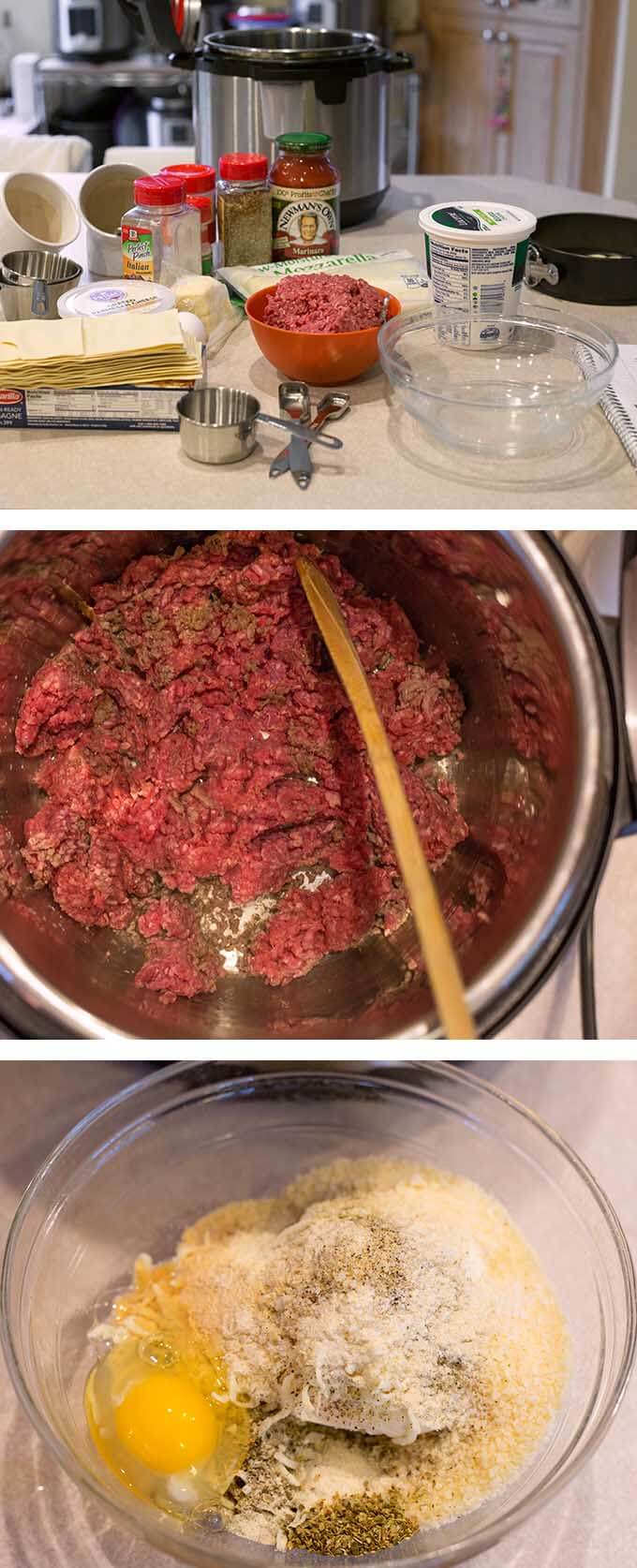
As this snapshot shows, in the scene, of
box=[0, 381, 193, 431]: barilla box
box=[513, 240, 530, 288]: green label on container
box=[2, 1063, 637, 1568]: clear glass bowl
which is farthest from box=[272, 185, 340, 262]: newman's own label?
box=[2, 1063, 637, 1568]: clear glass bowl

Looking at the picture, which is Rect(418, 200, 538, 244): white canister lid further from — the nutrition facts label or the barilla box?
the barilla box

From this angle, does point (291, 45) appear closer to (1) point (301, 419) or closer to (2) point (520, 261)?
(2) point (520, 261)

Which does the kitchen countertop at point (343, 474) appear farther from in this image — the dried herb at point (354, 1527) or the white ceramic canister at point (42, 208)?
the dried herb at point (354, 1527)

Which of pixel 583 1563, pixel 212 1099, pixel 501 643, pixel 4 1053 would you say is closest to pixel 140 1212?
pixel 212 1099

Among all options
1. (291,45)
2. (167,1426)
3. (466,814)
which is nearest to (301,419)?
(466,814)

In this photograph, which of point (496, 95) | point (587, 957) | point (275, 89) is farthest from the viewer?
point (496, 95)
